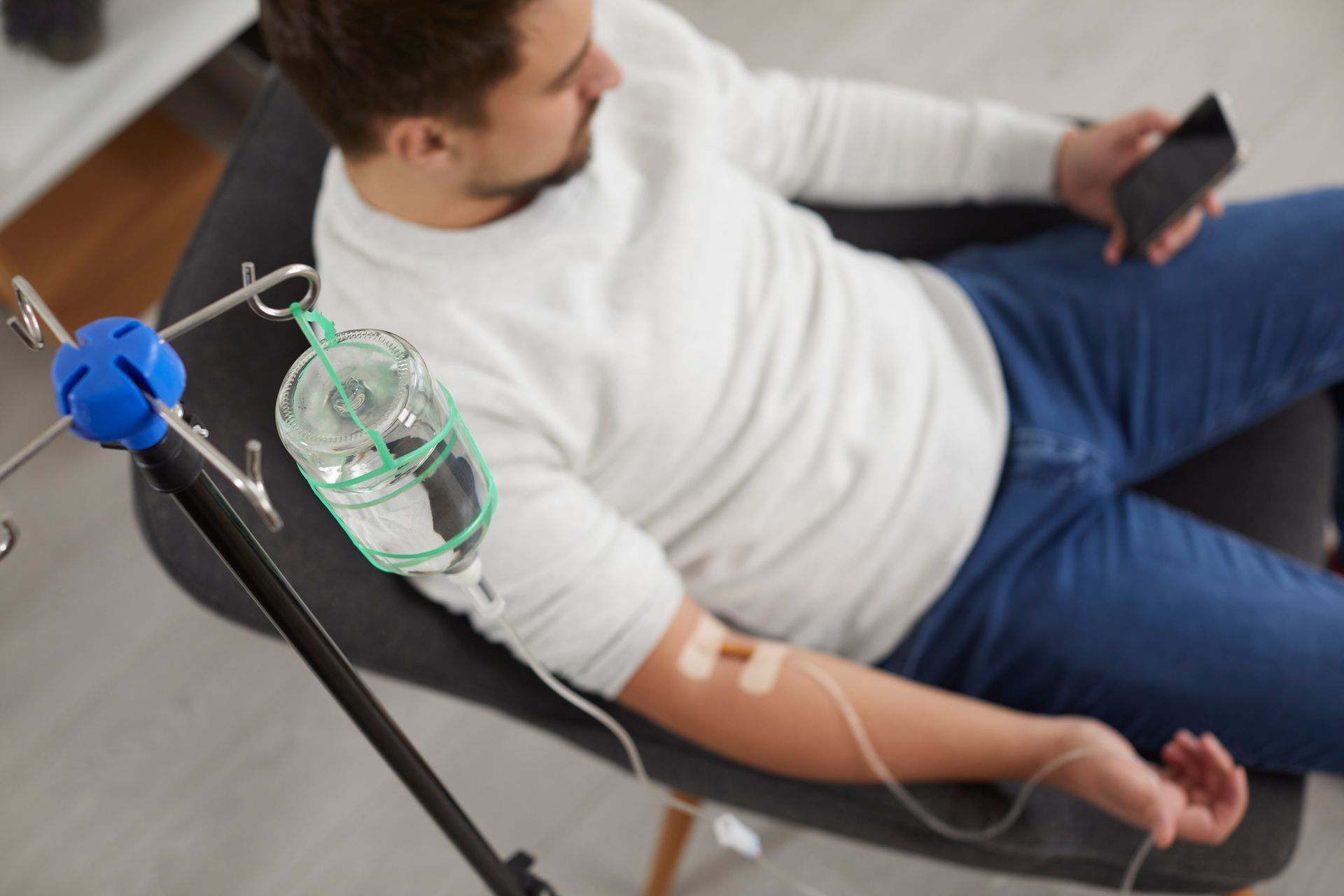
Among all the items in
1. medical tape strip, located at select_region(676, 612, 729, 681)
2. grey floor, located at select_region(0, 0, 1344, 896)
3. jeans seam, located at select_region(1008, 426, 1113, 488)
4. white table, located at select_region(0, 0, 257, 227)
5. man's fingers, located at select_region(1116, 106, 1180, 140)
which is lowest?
grey floor, located at select_region(0, 0, 1344, 896)

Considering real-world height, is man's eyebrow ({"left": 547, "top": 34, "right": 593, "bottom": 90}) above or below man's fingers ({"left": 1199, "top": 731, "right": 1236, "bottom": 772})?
above

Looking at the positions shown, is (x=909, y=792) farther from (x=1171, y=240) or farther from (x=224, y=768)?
(x=224, y=768)

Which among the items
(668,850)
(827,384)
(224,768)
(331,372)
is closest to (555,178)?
(827,384)

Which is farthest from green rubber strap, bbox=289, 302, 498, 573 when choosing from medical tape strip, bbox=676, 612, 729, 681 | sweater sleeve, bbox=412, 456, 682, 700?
medical tape strip, bbox=676, 612, 729, 681

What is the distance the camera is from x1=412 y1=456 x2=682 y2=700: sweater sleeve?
0.77 metres

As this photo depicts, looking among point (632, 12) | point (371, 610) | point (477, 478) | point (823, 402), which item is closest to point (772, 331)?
point (823, 402)

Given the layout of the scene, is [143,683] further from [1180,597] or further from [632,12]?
[1180,597]

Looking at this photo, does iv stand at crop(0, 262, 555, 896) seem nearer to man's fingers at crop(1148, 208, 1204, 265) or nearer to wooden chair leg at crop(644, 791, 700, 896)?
wooden chair leg at crop(644, 791, 700, 896)

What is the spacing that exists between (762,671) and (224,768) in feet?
3.08

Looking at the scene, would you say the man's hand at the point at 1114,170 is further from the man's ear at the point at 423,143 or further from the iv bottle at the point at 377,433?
the iv bottle at the point at 377,433

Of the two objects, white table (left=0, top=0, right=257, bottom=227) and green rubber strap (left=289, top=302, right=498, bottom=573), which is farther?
white table (left=0, top=0, right=257, bottom=227)

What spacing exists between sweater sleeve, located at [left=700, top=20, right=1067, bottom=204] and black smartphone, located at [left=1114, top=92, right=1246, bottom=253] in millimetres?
108

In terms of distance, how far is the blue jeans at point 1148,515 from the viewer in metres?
0.95

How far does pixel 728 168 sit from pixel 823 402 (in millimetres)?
243
